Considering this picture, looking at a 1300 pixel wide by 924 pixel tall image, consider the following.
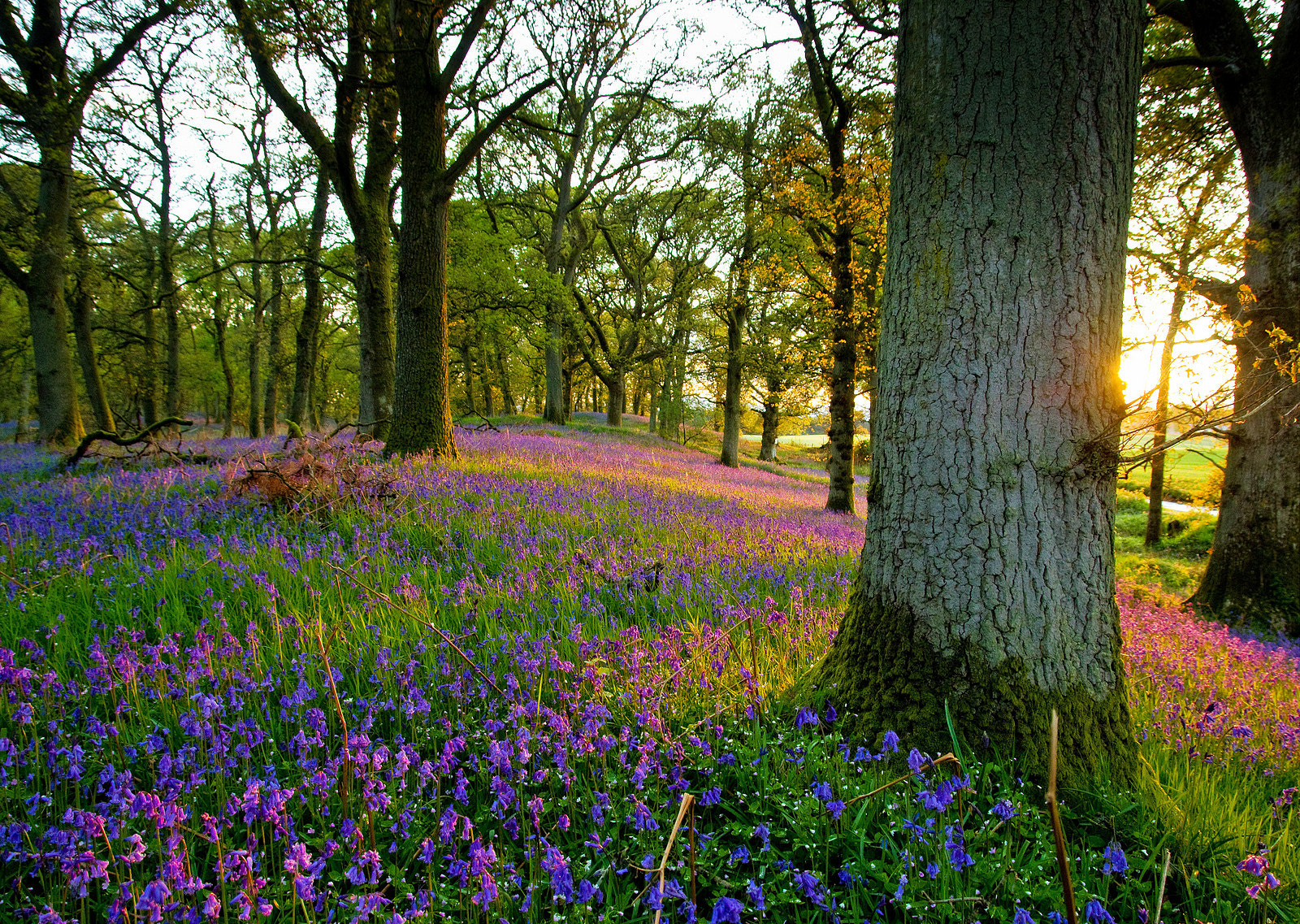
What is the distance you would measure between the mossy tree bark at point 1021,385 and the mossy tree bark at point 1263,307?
5.32m

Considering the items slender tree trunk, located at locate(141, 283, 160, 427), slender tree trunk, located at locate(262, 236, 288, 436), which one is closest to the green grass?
slender tree trunk, located at locate(262, 236, 288, 436)

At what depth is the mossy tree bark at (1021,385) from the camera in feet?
7.02

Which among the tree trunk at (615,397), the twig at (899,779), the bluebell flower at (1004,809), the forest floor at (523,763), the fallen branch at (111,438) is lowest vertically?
the forest floor at (523,763)

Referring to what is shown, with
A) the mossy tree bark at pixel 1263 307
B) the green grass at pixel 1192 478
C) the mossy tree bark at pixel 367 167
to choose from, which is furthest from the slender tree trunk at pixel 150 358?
the green grass at pixel 1192 478

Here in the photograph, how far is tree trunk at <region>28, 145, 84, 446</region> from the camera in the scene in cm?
1117

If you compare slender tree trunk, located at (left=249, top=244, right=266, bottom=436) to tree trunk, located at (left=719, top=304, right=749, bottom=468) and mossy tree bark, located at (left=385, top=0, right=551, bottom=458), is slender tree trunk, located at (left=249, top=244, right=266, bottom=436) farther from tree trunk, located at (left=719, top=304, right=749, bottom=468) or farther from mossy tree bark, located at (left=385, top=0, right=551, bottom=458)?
tree trunk, located at (left=719, top=304, right=749, bottom=468)

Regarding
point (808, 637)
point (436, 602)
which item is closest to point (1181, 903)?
point (808, 637)

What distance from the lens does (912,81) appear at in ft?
7.87

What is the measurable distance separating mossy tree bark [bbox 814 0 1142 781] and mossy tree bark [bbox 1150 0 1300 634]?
5324 mm

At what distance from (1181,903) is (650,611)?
2.59 meters

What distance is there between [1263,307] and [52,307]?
2004 cm

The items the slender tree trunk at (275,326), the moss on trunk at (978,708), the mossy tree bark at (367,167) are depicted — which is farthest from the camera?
the slender tree trunk at (275,326)

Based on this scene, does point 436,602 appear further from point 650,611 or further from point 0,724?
point 0,724

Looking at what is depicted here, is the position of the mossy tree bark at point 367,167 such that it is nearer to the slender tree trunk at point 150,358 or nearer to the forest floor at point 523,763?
the forest floor at point 523,763
